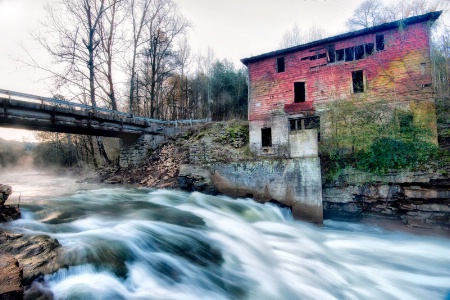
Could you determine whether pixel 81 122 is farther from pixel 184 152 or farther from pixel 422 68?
pixel 422 68

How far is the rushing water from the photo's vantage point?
4.08 m

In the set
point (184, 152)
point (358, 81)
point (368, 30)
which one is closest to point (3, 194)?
point (184, 152)

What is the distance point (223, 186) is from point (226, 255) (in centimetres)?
523

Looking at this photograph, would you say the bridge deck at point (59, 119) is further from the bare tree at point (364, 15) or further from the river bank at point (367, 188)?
the bare tree at point (364, 15)

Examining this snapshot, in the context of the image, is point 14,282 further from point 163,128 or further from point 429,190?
point 163,128

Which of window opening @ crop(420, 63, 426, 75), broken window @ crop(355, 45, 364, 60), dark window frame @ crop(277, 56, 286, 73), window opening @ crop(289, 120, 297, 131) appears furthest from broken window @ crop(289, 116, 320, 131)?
window opening @ crop(420, 63, 426, 75)

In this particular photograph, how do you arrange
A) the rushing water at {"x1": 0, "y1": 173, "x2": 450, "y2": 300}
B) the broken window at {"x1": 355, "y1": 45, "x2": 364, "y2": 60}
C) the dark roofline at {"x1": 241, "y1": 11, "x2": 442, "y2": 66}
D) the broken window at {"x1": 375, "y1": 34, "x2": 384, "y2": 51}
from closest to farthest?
the rushing water at {"x1": 0, "y1": 173, "x2": 450, "y2": 300} < the dark roofline at {"x1": 241, "y1": 11, "x2": 442, "y2": 66} < the broken window at {"x1": 375, "y1": 34, "x2": 384, "y2": 51} < the broken window at {"x1": 355, "y1": 45, "x2": 364, "y2": 60}

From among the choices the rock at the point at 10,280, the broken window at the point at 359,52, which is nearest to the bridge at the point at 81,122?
the rock at the point at 10,280

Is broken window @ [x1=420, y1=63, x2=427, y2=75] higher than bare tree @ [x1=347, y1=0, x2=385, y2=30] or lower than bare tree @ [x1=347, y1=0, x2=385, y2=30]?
lower

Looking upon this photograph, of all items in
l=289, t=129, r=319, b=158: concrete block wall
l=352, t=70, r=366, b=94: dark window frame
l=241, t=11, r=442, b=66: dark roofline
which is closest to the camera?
l=289, t=129, r=319, b=158: concrete block wall

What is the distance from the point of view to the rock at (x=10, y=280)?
2.32m

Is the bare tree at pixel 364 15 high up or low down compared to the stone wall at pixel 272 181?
up

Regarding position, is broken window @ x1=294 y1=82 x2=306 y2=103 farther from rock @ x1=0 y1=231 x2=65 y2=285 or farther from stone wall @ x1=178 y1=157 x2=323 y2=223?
rock @ x1=0 y1=231 x2=65 y2=285

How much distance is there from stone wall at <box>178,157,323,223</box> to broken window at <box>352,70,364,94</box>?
22.8ft
